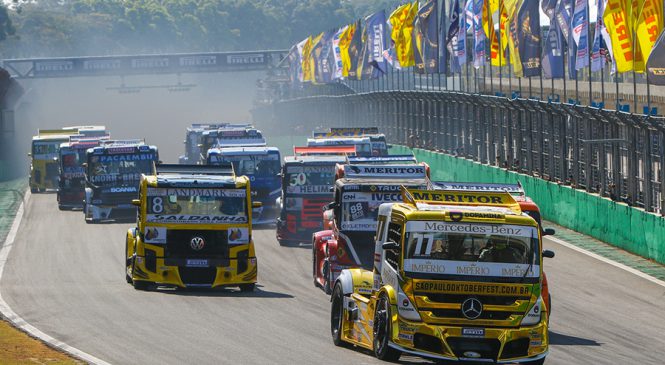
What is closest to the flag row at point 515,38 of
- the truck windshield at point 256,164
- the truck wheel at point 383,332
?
the truck windshield at point 256,164

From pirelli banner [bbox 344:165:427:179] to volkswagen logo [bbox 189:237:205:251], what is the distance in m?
3.03

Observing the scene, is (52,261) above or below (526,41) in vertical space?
below

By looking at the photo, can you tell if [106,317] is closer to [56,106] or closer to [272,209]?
[272,209]

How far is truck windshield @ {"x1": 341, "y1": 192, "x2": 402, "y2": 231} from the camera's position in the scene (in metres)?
25.5

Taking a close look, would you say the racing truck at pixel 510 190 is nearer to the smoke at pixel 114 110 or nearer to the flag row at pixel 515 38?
the flag row at pixel 515 38

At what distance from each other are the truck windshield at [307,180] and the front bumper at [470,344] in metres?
19.7

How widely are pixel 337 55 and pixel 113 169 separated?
126 feet

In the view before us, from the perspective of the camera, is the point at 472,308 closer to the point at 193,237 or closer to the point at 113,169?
the point at 193,237

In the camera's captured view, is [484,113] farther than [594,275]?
Yes

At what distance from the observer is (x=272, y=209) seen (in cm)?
4097

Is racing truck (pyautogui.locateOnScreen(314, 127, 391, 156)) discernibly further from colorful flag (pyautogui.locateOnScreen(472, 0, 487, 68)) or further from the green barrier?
colorful flag (pyautogui.locateOnScreen(472, 0, 487, 68))

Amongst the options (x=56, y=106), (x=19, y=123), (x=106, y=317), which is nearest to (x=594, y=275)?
(x=106, y=317)

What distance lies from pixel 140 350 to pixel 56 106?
14122cm

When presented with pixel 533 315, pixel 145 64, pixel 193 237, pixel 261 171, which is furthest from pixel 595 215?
pixel 145 64
